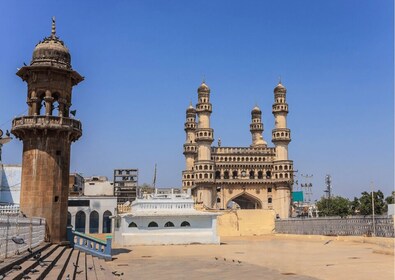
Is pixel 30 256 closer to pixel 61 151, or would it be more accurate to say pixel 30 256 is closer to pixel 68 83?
pixel 61 151

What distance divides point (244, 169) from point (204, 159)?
25.3 feet

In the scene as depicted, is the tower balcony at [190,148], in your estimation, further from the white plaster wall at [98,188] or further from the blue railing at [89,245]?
the blue railing at [89,245]

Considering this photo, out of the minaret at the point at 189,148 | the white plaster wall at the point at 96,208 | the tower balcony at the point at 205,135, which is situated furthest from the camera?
the minaret at the point at 189,148

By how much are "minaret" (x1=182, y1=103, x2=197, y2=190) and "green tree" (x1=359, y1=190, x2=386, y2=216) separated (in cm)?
2711

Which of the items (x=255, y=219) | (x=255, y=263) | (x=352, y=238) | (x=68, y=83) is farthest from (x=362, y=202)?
(x=68, y=83)

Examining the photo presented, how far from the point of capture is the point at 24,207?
20156mm

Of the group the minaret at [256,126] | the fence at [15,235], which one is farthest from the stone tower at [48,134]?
the minaret at [256,126]

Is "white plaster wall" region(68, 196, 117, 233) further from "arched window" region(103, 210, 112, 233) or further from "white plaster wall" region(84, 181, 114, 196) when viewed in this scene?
"white plaster wall" region(84, 181, 114, 196)

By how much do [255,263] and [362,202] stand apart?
45.8 metres

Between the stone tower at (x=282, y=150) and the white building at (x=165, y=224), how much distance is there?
3450 cm

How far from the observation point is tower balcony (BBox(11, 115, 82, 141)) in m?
20.6

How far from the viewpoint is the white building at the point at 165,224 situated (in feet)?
107

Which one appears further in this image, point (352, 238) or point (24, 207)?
point (352, 238)

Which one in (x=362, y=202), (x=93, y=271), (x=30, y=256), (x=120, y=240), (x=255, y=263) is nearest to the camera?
(x=30, y=256)
